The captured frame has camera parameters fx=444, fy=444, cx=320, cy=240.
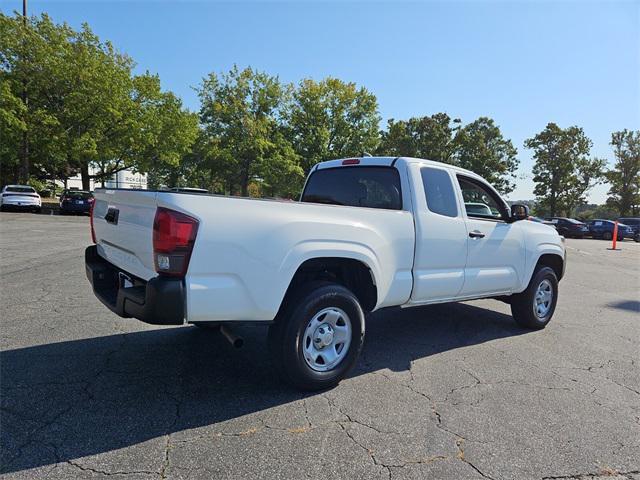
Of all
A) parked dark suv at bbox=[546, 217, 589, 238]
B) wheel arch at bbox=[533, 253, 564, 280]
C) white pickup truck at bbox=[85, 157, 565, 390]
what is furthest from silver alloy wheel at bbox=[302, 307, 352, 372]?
parked dark suv at bbox=[546, 217, 589, 238]

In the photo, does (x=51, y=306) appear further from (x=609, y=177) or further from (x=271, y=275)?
(x=609, y=177)

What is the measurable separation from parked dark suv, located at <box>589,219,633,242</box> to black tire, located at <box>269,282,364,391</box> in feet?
118

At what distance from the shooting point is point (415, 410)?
3.26 meters

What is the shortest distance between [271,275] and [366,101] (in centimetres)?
4154

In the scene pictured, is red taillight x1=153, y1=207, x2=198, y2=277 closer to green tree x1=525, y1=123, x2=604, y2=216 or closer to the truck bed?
the truck bed

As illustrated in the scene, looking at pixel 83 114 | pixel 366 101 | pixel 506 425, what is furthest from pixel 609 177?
pixel 506 425

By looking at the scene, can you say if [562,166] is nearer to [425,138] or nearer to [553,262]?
[425,138]

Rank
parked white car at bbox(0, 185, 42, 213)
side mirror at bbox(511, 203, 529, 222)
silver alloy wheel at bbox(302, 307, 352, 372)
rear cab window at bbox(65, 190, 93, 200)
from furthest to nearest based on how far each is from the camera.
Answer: rear cab window at bbox(65, 190, 93, 200) < parked white car at bbox(0, 185, 42, 213) < side mirror at bbox(511, 203, 529, 222) < silver alloy wheel at bbox(302, 307, 352, 372)

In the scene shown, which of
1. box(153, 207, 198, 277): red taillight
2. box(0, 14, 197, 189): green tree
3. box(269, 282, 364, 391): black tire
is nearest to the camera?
box(153, 207, 198, 277): red taillight

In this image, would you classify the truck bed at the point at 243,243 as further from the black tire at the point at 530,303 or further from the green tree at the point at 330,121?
the green tree at the point at 330,121

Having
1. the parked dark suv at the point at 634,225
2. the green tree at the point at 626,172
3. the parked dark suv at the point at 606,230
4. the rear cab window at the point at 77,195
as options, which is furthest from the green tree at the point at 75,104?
the green tree at the point at 626,172

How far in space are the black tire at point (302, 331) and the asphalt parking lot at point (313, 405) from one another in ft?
0.46

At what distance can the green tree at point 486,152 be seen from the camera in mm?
48812

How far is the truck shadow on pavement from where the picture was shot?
8.87 ft
